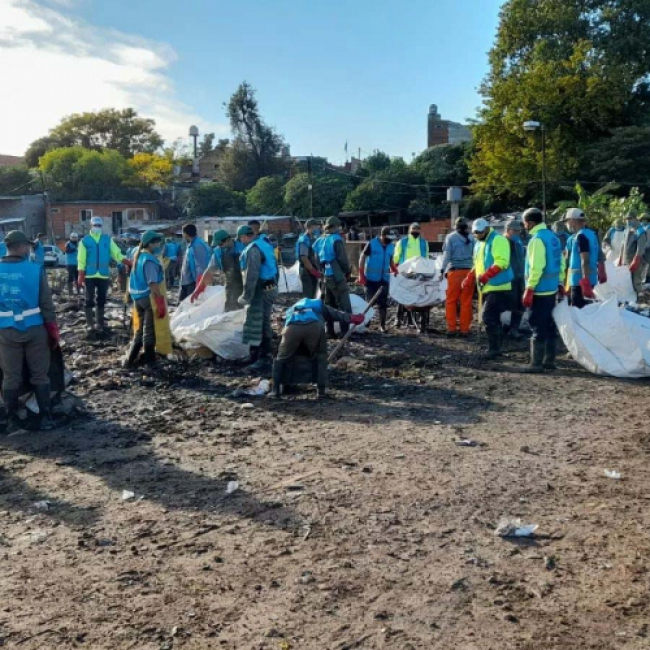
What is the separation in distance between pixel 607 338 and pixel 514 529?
4.50 meters

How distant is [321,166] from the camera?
53.3 m

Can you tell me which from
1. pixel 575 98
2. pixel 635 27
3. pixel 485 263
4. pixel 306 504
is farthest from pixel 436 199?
pixel 306 504

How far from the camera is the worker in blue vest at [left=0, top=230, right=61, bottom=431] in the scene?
20.2 ft

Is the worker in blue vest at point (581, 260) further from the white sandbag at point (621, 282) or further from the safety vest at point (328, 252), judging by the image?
the white sandbag at point (621, 282)

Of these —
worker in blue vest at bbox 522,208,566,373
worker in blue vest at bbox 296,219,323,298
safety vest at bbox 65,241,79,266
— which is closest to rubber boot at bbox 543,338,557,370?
worker in blue vest at bbox 522,208,566,373

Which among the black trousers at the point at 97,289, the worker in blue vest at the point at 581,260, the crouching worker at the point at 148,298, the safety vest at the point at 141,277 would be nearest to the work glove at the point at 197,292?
the crouching worker at the point at 148,298

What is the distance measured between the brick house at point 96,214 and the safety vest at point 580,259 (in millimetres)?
46356

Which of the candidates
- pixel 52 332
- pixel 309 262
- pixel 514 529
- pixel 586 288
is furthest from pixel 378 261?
pixel 514 529

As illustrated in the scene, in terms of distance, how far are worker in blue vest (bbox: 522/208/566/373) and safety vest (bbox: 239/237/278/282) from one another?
9.37 feet

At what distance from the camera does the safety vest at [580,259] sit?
8727 millimetres

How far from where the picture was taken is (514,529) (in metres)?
3.96

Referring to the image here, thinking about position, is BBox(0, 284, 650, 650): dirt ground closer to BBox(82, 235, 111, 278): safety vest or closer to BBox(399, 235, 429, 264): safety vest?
BBox(82, 235, 111, 278): safety vest

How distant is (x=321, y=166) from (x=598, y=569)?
51411 millimetres

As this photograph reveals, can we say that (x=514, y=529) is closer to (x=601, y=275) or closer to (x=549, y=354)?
(x=549, y=354)
